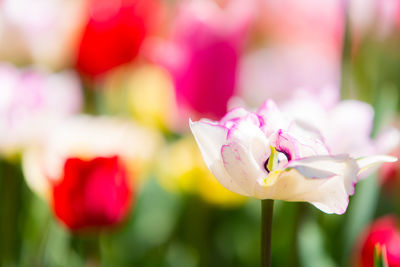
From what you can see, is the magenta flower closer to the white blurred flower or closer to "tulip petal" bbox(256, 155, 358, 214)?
"tulip petal" bbox(256, 155, 358, 214)

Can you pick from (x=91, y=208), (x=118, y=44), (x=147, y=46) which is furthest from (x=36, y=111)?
(x=147, y=46)

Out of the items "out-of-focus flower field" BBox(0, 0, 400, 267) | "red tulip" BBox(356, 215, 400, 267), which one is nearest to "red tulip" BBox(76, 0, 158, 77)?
"out-of-focus flower field" BBox(0, 0, 400, 267)

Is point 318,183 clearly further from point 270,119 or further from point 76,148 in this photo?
point 76,148

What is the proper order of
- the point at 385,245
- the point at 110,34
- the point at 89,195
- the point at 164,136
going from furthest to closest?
1. the point at 164,136
2. the point at 110,34
3. the point at 89,195
4. the point at 385,245

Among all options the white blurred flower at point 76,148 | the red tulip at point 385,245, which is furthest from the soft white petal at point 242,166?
the white blurred flower at point 76,148

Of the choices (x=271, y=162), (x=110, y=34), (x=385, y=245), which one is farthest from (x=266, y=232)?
(x=110, y=34)

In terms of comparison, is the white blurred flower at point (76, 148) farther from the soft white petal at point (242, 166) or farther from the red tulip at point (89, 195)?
the soft white petal at point (242, 166)
